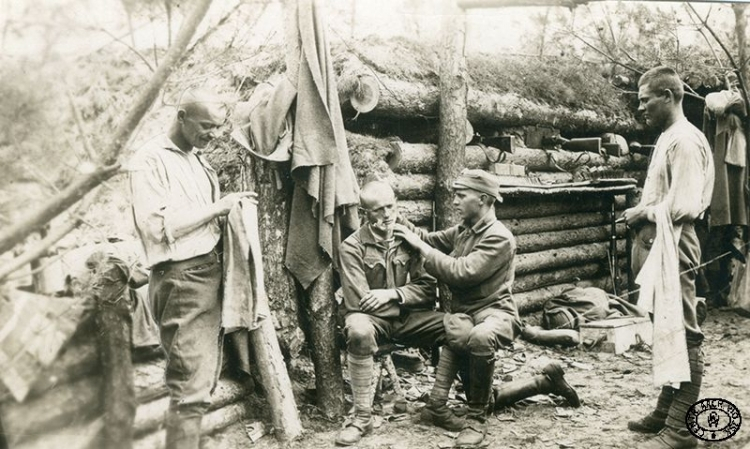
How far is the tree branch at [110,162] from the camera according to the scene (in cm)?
282

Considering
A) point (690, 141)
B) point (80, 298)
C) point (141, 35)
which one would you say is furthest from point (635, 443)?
point (141, 35)

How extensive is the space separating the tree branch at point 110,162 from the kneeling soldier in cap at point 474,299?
1496mm

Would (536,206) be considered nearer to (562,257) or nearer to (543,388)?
(562,257)

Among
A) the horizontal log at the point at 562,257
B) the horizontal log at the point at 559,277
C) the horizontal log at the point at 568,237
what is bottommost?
the horizontal log at the point at 559,277

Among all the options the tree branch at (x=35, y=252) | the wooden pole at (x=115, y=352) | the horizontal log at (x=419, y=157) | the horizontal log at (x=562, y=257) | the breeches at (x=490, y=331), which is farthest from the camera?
the horizontal log at (x=562, y=257)

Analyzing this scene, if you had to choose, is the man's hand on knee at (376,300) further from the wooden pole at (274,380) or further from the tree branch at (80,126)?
the tree branch at (80,126)

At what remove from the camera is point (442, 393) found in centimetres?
367

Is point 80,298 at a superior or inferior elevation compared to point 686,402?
superior

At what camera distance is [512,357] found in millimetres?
4324

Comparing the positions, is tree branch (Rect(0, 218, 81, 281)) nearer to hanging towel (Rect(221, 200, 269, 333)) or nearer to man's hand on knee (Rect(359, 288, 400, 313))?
hanging towel (Rect(221, 200, 269, 333))

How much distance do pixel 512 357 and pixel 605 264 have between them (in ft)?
3.69

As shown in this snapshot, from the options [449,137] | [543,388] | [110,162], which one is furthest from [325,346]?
[449,137]

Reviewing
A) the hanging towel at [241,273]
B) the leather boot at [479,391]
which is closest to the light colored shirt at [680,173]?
the leather boot at [479,391]

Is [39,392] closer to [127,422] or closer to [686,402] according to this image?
[127,422]
